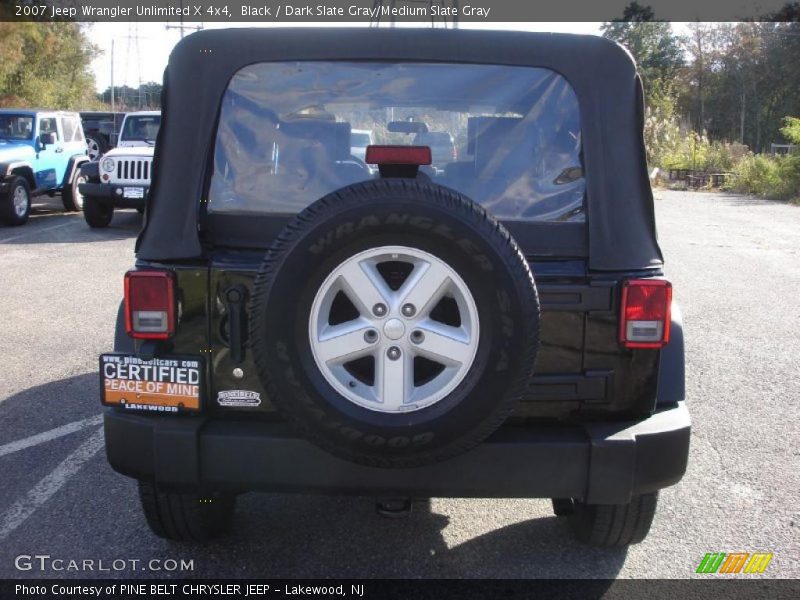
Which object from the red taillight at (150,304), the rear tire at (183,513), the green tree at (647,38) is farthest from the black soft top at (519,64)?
the green tree at (647,38)

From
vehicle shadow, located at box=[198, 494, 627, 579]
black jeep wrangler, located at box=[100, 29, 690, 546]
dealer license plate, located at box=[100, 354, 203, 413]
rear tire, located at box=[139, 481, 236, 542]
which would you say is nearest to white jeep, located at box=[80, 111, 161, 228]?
vehicle shadow, located at box=[198, 494, 627, 579]

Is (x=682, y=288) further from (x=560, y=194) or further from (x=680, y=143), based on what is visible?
(x=680, y=143)

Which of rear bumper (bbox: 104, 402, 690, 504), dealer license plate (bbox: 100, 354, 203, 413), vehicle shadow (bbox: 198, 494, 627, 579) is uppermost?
dealer license plate (bbox: 100, 354, 203, 413)

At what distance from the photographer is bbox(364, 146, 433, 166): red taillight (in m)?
2.74

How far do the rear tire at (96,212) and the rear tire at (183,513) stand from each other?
1194 cm

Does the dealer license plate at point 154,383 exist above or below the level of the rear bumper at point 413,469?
above

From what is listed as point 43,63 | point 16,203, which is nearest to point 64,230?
point 16,203

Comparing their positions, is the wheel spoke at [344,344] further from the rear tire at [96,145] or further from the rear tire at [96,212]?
→ the rear tire at [96,145]

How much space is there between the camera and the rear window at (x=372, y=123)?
304cm

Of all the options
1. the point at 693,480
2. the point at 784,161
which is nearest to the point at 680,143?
the point at 784,161

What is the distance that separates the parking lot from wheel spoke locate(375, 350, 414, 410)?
3.16ft

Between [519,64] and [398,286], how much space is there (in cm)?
94

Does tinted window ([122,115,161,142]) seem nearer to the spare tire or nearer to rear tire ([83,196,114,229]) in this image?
rear tire ([83,196,114,229])

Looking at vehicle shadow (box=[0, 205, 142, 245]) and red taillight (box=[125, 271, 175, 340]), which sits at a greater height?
red taillight (box=[125, 271, 175, 340])
